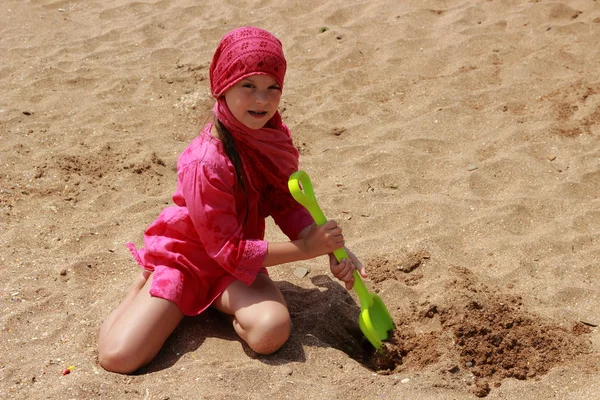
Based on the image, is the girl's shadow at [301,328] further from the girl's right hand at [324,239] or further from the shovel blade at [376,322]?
the girl's right hand at [324,239]

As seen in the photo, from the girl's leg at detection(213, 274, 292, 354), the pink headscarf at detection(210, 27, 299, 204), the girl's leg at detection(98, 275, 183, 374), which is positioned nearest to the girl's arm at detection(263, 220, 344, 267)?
the girl's leg at detection(213, 274, 292, 354)

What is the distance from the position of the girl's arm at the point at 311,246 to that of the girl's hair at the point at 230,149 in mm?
275

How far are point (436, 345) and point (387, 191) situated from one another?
1.21 metres

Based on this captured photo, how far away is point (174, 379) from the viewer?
8.39 ft

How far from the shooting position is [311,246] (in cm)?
273

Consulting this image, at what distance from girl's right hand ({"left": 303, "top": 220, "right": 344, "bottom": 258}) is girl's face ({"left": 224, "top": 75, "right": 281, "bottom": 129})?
1.39 ft

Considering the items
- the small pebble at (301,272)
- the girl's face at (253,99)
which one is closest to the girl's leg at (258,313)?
the small pebble at (301,272)

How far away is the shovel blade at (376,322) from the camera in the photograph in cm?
275

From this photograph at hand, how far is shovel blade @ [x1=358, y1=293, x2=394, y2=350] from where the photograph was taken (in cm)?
275

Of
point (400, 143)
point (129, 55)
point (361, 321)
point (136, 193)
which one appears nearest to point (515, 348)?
point (361, 321)

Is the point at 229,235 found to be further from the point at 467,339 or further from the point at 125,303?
the point at 467,339

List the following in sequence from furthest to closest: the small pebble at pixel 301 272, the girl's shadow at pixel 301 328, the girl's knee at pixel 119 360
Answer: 1. the small pebble at pixel 301 272
2. the girl's shadow at pixel 301 328
3. the girl's knee at pixel 119 360

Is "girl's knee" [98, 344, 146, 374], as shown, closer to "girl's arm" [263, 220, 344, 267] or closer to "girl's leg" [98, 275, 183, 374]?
"girl's leg" [98, 275, 183, 374]

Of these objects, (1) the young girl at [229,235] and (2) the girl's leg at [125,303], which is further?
(2) the girl's leg at [125,303]
